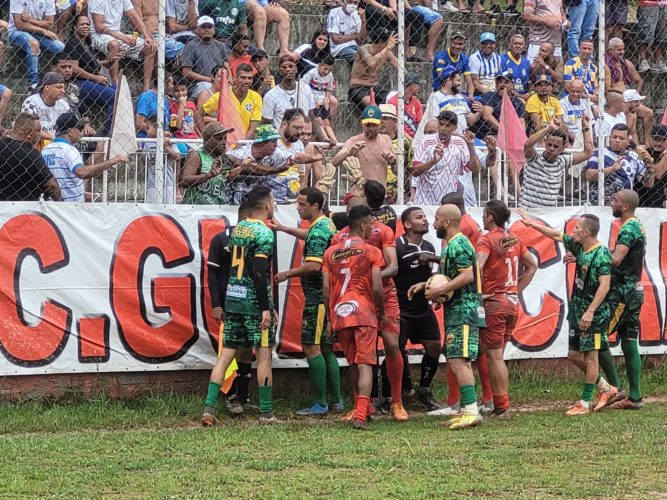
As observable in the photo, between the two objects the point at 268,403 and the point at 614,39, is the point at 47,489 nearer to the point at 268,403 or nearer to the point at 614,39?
the point at 268,403

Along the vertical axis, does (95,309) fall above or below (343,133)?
below

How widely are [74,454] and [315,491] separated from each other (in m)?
2.34

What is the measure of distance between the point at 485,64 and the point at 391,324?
654cm

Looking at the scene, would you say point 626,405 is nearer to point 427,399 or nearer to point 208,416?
point 427,399

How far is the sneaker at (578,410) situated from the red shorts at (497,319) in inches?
36.9

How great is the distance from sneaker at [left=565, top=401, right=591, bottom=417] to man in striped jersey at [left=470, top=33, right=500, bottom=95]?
614cm

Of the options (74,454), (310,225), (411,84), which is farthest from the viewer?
(411,84)

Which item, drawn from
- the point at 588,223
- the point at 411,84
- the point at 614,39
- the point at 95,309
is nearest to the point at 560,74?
the point at 614,39

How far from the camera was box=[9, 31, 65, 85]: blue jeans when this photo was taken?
46.1ft

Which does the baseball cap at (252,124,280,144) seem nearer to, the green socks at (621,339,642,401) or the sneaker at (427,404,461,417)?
the sneaker at (427,404,461,417)

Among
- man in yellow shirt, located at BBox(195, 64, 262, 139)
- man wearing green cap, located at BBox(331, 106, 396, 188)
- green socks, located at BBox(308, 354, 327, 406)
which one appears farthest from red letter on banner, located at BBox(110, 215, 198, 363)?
man wearing green cap, located at BBox(331, 106, 396, 188)

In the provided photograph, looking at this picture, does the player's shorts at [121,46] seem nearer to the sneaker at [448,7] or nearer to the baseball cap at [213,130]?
the baseball cap at [213,130]

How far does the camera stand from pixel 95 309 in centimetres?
1199

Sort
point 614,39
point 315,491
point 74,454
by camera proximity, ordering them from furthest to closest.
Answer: point 614,39 < point 74,454 < point 315,491
